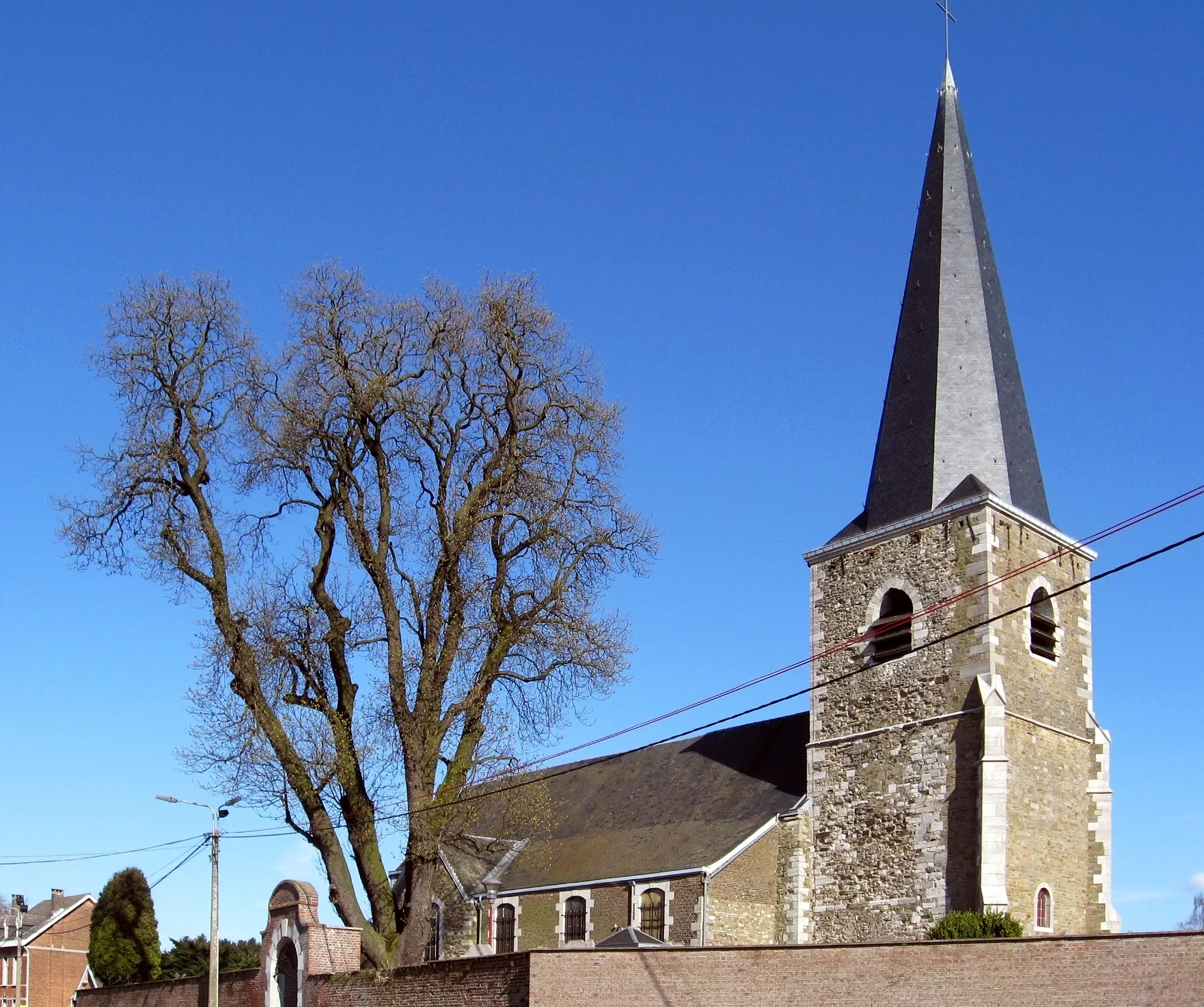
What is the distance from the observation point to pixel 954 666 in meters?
25.9

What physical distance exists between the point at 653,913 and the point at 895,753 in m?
5.98

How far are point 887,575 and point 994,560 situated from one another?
233cm

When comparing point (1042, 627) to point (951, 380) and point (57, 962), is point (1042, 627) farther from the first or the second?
point (57, 962)

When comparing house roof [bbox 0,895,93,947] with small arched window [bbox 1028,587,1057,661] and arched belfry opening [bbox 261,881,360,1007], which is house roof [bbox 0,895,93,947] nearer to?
arched belfry opening [bbox 261,881,360,1007]

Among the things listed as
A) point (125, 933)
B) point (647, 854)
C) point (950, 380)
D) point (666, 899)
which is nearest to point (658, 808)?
point (647, 854)

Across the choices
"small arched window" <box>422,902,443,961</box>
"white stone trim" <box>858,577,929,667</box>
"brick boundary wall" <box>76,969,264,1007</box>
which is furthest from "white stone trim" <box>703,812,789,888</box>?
"small arched window" <box>422,902,443,961</box>

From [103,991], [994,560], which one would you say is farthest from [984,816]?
[103,991]

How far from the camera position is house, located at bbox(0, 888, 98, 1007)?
5706cm

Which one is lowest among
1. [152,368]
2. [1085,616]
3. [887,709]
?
[887,709]

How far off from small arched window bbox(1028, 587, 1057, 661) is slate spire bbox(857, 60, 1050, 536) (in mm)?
1690

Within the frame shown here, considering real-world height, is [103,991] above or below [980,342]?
below

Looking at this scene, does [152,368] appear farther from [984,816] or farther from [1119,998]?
[1119,998]

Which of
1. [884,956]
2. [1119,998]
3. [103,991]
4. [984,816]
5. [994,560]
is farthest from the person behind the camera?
[103,991]

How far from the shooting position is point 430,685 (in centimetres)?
2534
